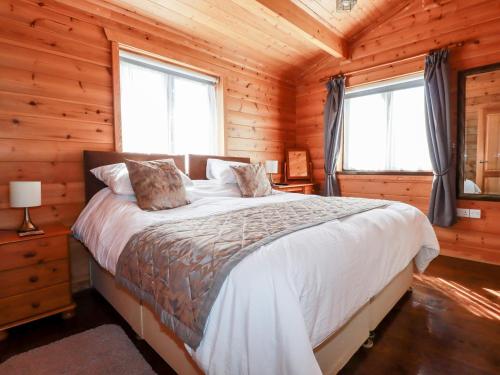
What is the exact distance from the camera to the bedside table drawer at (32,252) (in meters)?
1.69

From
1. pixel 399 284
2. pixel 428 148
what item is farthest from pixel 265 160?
pixel 399 284

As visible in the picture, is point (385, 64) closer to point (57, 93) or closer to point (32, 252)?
point (57, 93)

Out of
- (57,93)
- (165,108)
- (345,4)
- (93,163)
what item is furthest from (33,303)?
(345,4)

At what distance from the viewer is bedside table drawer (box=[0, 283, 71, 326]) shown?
170 centimetres

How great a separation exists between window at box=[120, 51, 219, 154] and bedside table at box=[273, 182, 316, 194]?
3.32ft

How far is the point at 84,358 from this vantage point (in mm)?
1532

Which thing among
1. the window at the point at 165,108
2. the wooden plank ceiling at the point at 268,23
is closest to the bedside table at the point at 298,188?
the window at the point at 165,108

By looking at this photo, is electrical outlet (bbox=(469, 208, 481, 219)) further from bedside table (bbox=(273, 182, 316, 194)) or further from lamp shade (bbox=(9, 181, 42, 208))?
lamp shade (bbox=(9, 181, 42, 208))

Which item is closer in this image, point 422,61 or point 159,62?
point 159,62

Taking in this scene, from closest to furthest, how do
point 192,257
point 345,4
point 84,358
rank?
point 192,257
point 84,358
point 345,4

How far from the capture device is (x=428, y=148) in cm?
323

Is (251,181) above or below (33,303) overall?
above

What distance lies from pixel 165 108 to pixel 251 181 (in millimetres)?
1318

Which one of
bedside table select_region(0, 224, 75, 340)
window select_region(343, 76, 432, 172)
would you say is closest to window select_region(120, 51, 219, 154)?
bedside table select_region(0, 224, 75, 340)
